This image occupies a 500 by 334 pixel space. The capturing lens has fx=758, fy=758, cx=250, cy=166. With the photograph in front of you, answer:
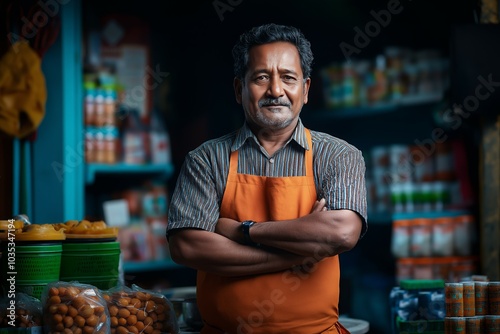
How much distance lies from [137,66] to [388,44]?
Result: 5.33ft

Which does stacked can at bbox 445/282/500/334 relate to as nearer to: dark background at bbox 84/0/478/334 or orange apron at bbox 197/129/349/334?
orange apron at bbox 197/129/349/334

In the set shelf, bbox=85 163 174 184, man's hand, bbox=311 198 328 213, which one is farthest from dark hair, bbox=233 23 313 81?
shelf, bbox=85 163 174 184

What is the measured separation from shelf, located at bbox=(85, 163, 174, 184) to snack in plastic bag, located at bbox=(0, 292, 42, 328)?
1.90 m

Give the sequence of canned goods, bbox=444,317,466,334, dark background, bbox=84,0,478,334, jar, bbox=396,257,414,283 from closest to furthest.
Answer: canned goods, bbox=444,317,466,334, jar, bbox=396,257,414,283, dark background, bbox=84,0,478,334

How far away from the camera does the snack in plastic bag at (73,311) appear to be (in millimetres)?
2232

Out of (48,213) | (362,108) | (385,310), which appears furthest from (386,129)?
(48,213)

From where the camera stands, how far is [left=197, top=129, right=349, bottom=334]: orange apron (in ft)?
7.49

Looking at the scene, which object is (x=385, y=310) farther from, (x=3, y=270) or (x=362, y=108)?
(x=3, y=270)

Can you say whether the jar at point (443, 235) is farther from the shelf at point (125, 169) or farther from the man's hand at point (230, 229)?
the man's hand at point (230, 229)

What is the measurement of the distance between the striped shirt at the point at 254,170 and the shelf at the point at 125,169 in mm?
1895

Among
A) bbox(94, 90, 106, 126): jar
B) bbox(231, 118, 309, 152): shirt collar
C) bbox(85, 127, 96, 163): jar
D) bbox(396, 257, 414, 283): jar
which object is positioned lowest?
bbox(396, 257, 414, 283): jar

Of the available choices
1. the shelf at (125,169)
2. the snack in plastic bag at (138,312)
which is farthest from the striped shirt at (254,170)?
the shelf at (125,169)

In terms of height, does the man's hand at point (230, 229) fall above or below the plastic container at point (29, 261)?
above

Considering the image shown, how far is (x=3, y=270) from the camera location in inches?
96.4
